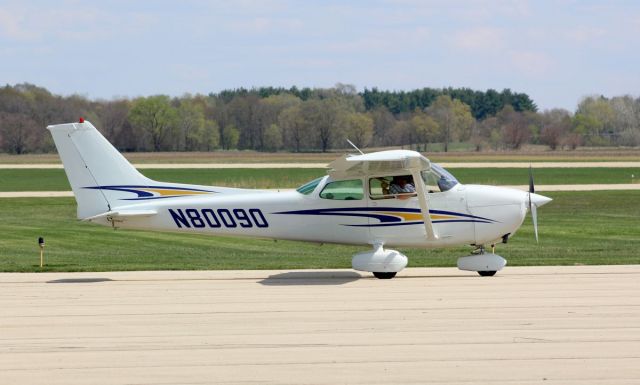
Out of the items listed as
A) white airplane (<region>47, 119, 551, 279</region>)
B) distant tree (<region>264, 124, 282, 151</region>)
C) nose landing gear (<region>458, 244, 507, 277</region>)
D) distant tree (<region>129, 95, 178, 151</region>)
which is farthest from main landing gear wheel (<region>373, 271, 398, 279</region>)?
distant tree (<region>129, 95, 178, 151</region>)

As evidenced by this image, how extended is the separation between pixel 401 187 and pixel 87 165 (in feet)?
A: 15.7

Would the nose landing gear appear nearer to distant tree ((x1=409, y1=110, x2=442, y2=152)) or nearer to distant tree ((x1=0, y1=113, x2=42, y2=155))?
distant tree ((x1=409, y1=110, x2=442, y2=152))

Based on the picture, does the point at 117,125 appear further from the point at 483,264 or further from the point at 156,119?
the point at 483,264

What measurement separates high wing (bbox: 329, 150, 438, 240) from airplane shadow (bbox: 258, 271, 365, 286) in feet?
4.86

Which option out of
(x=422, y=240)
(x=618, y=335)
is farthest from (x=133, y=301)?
(x=618, y=335)

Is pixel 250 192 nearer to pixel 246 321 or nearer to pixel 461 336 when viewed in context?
pixel 246 321

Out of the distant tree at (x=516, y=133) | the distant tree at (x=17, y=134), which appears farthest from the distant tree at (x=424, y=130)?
the distant tree at (x=17, y=134)

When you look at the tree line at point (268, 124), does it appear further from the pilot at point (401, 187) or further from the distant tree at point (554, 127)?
the pilot at point (401, 187)

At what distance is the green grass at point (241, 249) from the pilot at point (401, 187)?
2.65 meters

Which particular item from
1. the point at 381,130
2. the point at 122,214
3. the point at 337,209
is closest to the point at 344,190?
the point at 337,209

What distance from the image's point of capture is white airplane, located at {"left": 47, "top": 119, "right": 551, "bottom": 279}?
51.1 ft

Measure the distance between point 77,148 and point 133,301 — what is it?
330cm

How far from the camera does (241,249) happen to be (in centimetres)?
2238

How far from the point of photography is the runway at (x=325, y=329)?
9086mm
